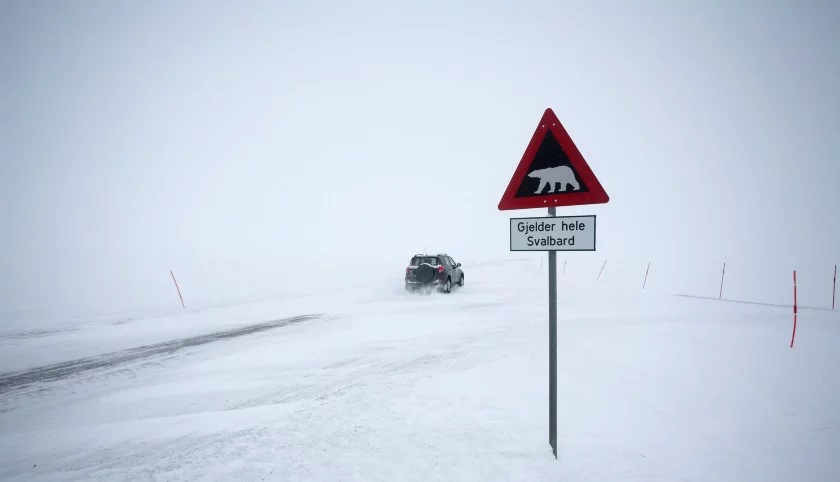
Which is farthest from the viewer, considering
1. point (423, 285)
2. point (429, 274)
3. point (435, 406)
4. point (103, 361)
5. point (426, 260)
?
point (426, 260)

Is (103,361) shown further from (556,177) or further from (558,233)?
(556,177)

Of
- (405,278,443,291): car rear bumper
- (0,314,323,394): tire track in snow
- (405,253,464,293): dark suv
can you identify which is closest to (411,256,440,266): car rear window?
(405,253,464,293): dark suv

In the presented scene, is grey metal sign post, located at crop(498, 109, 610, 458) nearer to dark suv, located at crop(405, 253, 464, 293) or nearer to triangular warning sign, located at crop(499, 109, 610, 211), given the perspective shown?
triangular warning sign, located at crop(499, 109, 610, 211)

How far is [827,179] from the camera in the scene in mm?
99312

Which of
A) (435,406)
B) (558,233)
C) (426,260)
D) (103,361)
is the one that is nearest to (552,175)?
(558,233)

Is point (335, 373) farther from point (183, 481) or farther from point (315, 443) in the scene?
point (183, 481)

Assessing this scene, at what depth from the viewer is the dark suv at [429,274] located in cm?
1541

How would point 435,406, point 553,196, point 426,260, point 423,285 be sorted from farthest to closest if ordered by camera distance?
point 426,260 → point 423,285 → point 435,406 → point 553,196

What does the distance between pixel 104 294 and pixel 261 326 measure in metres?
14.1

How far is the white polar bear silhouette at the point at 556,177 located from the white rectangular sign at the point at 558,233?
10.9 inches

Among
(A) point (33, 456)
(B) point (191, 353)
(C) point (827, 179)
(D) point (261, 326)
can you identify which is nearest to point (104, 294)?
(D) point (261, 326)

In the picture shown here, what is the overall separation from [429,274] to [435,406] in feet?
35.0

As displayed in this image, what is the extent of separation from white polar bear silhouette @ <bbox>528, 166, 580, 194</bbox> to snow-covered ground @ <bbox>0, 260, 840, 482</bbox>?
2.62 metres

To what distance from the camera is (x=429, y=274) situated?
605 inches
